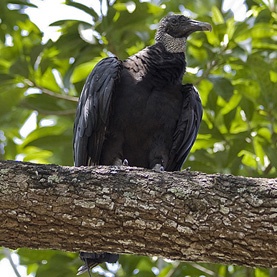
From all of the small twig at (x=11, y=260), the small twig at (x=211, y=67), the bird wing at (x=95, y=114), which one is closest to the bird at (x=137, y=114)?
the bird wing at (x=95, y=114)

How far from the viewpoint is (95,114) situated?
12.9 ft

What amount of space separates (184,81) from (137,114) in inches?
46.1

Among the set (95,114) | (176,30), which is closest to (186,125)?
(95,114)

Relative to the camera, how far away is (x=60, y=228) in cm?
262

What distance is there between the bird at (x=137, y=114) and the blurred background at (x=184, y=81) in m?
0.65

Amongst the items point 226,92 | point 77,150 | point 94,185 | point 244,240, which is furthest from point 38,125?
point 244,240

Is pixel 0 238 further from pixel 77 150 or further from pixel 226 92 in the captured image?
pixel 226 92

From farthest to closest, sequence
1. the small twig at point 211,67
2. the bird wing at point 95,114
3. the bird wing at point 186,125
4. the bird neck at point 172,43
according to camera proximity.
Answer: the small twig at point 211,67 < the bird neck at point 172,43 < the bird wing at point 186,125 < the bird wing at point 95,114

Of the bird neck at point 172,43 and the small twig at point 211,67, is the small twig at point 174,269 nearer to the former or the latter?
the small twig at point 211,67

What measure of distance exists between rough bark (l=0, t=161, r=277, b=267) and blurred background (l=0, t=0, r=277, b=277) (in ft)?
6.59

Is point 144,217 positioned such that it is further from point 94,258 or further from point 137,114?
point 137,114

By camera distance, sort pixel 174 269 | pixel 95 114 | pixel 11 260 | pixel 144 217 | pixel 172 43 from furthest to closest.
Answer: pixel 11 260, pixel 174 269, pixel 172 43, pixel 95 114, pixel 144 217

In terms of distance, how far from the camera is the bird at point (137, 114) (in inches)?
155

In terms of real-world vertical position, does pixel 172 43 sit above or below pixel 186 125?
above
